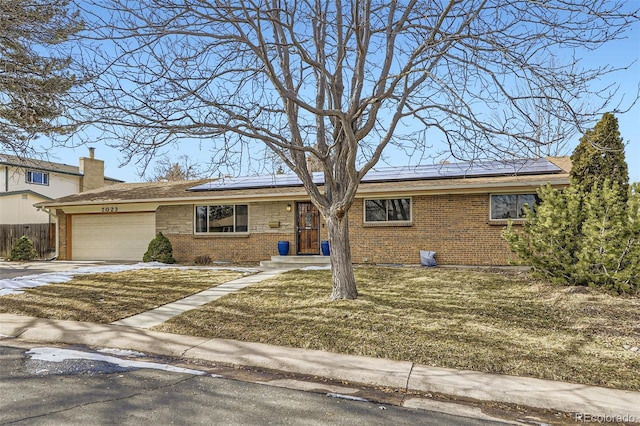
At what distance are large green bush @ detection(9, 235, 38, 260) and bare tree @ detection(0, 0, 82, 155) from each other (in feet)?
31.7

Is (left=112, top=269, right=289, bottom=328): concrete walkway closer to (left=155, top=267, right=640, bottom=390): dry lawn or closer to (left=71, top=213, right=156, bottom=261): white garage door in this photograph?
(left=155, top=267, right=640, bottom=390): dry lawn

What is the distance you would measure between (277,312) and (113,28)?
5466 millimetres

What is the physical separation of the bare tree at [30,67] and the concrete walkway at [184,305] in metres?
4.04

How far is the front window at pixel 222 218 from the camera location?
1600cm

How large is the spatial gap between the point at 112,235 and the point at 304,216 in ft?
29.5

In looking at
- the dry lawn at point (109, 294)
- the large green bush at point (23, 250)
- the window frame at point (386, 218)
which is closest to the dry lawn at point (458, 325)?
the dry lawn at point (109, 294)

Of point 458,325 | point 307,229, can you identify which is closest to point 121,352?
point 458,325

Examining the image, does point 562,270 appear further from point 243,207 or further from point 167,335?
point 243,207

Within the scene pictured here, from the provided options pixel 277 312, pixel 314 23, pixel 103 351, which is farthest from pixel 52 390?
pixel 314 23

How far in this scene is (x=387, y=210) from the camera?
14.2 meters

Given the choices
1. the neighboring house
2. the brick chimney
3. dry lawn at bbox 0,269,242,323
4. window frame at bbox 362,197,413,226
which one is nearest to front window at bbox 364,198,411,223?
window frame at bbox 362,197,413,226

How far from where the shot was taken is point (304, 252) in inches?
602

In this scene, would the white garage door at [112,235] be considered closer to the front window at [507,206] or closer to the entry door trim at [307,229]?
the entry door trim at [307,229]

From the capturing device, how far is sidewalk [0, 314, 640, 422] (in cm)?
398
